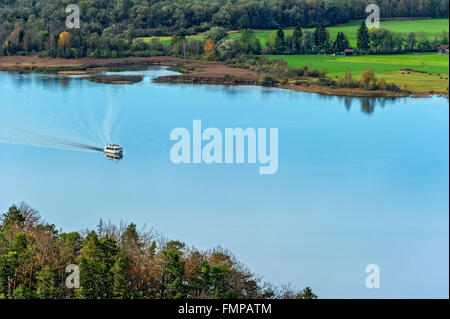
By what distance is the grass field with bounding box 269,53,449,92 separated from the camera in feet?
48.8

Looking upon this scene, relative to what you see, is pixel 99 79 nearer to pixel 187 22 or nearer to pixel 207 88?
pixel 207 88

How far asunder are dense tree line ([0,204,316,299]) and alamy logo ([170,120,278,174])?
11.2 feet

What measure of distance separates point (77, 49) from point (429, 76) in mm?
8099

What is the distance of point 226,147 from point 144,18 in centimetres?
1077

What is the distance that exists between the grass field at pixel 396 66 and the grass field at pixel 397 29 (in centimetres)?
74

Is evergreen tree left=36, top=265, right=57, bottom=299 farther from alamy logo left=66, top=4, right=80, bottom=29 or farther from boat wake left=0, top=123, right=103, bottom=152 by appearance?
alamy logo left=66, top=4, right=80, bottom=29

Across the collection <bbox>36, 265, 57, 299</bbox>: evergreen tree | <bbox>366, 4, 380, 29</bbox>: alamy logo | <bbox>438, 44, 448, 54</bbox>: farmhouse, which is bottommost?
<bbox>36, 265, 57, 299</bbox>: evergreen tree

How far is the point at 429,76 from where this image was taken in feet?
50.1

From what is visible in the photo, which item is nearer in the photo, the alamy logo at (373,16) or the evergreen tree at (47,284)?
the evergreen tree at (47,284)

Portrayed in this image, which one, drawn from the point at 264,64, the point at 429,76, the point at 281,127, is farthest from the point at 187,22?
the point at 281,127

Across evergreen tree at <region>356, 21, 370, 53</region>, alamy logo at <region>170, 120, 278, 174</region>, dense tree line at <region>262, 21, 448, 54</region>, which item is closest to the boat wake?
alamy logo at <region>170, 120, 278, 174</region>

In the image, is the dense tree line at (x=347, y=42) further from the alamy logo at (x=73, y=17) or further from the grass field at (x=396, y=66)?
the alamy logo at (x=73, y=17)

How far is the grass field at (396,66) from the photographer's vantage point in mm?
14859

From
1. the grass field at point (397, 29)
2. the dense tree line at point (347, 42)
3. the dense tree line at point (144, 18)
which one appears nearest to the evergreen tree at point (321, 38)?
the dense tree line at point (347, 42)
